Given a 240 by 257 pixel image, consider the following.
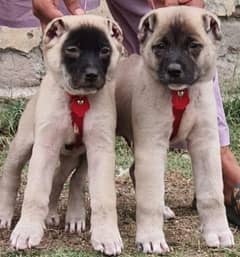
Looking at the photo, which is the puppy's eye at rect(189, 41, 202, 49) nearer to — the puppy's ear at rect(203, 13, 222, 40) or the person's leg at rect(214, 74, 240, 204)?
the puppy's ear at rect(203, 13, 222, 40)

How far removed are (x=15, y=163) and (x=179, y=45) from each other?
1.04 m

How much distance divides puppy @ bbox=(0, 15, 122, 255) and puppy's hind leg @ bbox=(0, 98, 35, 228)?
20 centimetres

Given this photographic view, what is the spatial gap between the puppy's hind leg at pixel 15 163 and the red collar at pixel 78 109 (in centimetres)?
32

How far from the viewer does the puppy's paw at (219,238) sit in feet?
13.6

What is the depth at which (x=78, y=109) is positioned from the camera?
4.05 meters

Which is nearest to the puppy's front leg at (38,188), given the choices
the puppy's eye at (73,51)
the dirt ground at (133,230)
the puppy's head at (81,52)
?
the dirt ground at (133,230)

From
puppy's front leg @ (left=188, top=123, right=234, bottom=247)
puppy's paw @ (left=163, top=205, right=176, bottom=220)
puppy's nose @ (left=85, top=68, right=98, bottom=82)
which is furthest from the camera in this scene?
puppy's paw @ (left=163, top=205, right=176, bottom=220)

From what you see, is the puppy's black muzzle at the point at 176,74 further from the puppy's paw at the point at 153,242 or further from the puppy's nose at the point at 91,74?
the puppy's paw at the point at 153,242

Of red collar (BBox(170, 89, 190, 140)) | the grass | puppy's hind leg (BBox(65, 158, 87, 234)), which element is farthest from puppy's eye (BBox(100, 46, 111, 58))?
the grass

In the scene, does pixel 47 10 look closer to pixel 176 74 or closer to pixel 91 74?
pixel 91 74

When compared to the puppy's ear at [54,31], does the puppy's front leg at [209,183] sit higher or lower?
lower

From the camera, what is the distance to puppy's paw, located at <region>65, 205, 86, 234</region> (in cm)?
445

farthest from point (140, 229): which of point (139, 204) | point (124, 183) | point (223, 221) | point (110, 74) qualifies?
point (124, 183)

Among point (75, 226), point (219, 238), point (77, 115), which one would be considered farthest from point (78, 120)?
point (219, 238)
